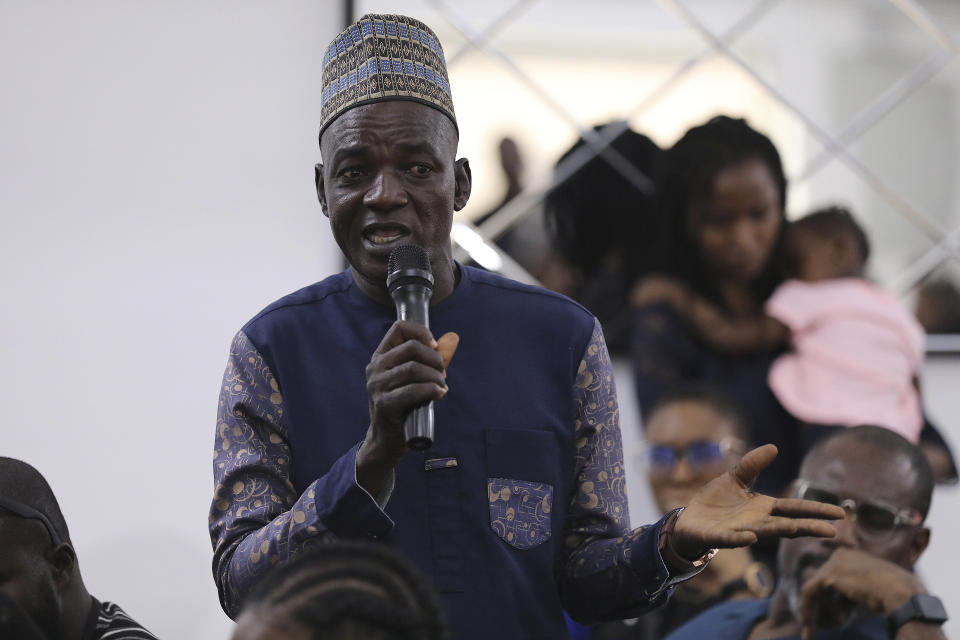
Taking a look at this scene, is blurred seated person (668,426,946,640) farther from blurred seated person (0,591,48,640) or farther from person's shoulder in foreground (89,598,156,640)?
blurred seated person (0,591,48,640)

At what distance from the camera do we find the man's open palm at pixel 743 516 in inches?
50.1

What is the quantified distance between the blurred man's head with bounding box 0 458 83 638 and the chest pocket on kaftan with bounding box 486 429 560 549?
0.90 m

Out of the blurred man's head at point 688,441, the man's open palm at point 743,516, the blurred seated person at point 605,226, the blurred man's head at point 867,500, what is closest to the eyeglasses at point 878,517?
the blurred man's head at point 867,500

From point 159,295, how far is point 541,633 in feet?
6.85

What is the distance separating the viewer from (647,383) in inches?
128

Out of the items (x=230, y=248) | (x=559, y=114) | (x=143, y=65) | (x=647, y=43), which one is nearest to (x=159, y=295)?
(x=230, y=248)

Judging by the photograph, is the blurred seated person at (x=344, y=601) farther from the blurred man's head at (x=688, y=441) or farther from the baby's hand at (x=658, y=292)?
the baby's hand at (x=658, y=292)

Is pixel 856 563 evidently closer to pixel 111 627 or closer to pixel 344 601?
pixel 111 627

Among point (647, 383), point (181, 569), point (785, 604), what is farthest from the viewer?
point (647, 383)

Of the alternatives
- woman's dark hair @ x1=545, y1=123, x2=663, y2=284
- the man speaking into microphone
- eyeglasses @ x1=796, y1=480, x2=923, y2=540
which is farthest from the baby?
the man speaking into microphone

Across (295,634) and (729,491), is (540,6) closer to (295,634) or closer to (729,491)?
(729,491)

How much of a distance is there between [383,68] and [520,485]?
65cm

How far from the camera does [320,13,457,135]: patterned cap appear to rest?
5.15ft

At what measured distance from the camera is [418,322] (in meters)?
1.32
